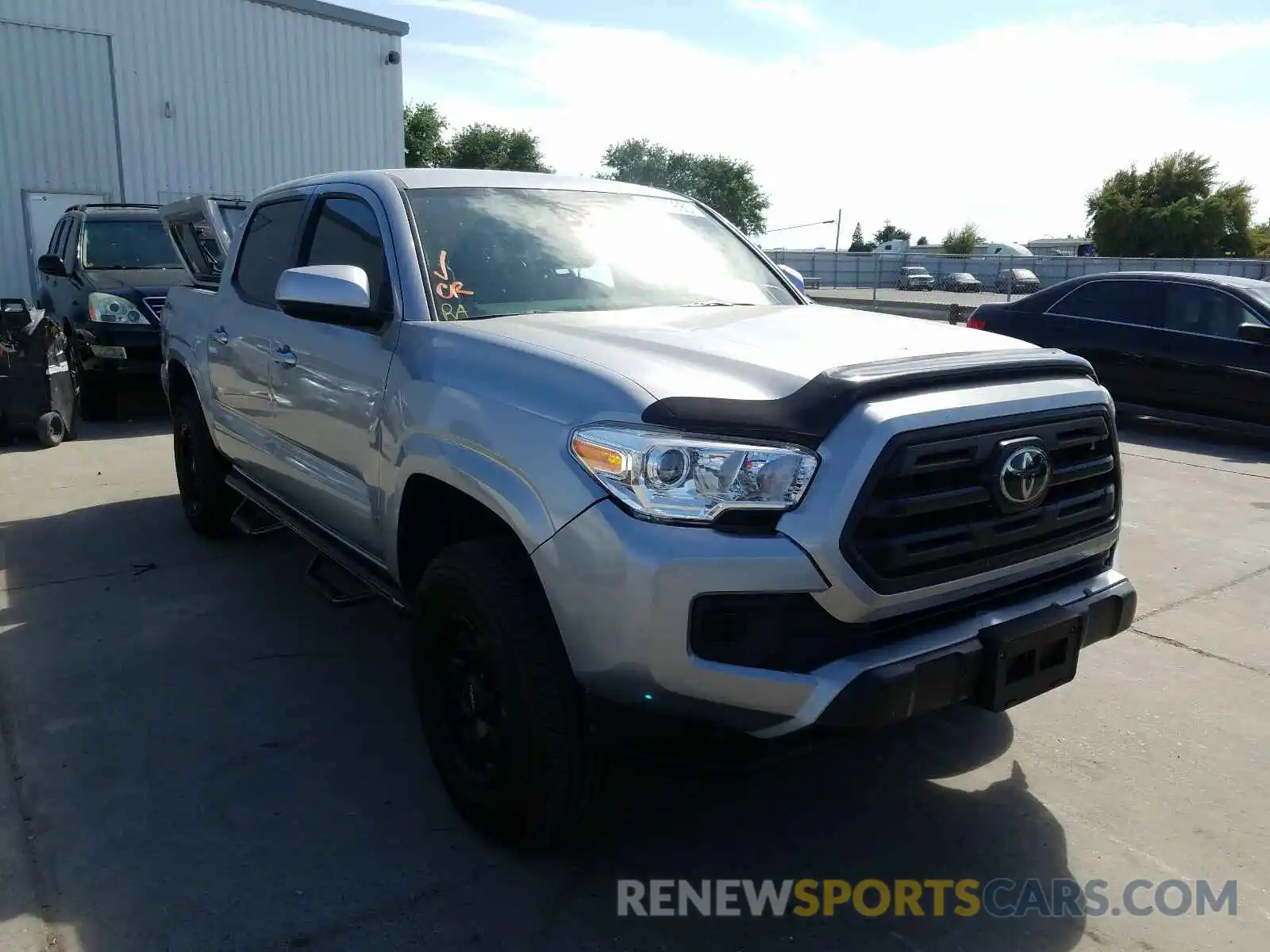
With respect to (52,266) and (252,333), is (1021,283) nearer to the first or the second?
(52,266)

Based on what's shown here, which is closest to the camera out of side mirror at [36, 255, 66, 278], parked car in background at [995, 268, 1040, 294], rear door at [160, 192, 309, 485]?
rear door at [160, 192, 309, 485]

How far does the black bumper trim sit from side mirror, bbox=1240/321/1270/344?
7.70m

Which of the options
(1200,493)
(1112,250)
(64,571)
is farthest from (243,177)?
(1112,250)

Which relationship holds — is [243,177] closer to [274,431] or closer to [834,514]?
[274,431]

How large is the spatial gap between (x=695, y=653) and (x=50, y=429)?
778cm

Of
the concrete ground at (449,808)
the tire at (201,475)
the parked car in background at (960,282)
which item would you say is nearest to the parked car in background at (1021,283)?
the parked car in background at (960,282)

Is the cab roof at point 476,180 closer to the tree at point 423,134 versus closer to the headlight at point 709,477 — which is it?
the headlight at point 709,477

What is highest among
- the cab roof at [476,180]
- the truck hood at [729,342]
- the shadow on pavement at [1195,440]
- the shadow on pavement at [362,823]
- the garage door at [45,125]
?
the garage door at [45,125]

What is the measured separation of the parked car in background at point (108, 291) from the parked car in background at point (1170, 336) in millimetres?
8430

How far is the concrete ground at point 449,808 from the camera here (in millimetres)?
2484

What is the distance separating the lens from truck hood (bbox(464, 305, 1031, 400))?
2.40 m

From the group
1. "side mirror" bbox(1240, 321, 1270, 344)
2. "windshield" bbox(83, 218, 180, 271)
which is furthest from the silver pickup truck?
"windshield" bbox(83, 218, 180, 271)

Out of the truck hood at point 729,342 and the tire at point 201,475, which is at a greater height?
the truck hood at point 729,342

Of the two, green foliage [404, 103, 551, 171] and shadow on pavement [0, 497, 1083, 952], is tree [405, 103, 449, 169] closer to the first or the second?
green foliage [404, 103, 551, 171]
